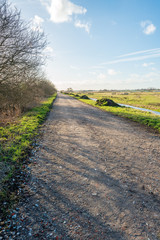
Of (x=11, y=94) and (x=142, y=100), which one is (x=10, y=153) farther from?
(x=142, y=100)

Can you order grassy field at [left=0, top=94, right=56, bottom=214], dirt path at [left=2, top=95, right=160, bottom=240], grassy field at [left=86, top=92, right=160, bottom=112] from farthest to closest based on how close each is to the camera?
grassy field at [left=86, top=92, right=160, bottom=112] → grassy field at [left=0, top=94, right=56, bottom=214] → dirt path at [left=2, top=95, right=160, bottom=240]

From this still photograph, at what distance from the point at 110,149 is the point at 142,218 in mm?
3941

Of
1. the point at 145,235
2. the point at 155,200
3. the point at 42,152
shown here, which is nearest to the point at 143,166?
the point at 155,200

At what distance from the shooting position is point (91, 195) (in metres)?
3.81

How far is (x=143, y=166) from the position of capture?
5.38 m

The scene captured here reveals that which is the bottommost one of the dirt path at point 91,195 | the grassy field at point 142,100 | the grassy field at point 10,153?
the dirt path at point 91,195

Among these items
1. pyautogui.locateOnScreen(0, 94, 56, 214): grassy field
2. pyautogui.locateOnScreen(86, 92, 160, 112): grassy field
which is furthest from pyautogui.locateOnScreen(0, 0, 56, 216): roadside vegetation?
pyautogui.locateOnScreen(86, 92, 160, 112): grassy field

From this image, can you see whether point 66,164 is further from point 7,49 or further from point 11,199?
point 7,49

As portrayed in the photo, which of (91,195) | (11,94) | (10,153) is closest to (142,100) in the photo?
(11,94)

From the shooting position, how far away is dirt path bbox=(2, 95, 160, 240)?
284 centimetres

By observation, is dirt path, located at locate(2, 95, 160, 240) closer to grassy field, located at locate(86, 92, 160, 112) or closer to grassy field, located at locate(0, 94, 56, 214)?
grassy field, located at locate(0, 94, 56, 214)

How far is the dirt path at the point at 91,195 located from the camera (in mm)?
2836

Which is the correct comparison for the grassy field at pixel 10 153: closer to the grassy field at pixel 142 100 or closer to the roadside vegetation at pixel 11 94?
the roadside vegetation at pixel 11 94

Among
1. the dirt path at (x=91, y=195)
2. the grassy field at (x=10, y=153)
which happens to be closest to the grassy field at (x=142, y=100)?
the dirt path at (x=91, y=195)
